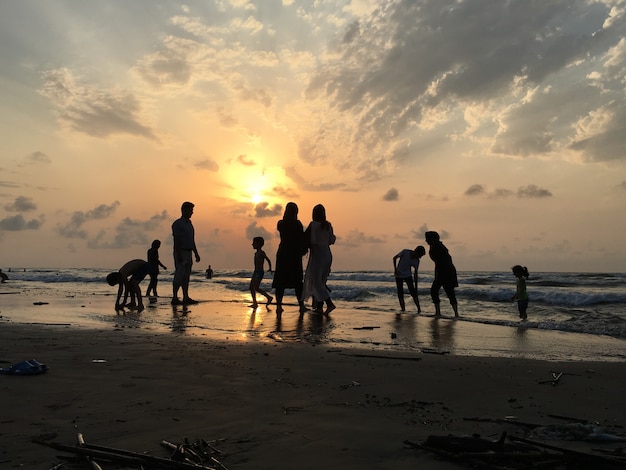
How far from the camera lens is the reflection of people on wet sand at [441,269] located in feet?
36.8

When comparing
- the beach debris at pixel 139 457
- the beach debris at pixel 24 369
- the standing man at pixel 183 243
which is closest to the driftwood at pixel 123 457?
the beach debris at pixel 139 457

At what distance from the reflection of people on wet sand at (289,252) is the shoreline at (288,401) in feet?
14.5

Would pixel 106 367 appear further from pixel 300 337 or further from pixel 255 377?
pixel 300 337

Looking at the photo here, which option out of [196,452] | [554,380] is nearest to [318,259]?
[554,380]

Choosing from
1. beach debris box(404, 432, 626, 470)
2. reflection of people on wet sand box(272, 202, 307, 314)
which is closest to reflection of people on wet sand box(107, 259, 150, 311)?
→ reflection of people on wet sand box(272, 202, 307, 314)

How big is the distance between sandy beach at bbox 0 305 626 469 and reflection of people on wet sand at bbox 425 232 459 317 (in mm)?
6179

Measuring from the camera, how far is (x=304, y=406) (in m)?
3.07

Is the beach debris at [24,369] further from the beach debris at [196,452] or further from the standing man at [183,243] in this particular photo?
the standing man at [183,243]

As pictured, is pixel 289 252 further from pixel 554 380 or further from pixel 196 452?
pixel 196 452

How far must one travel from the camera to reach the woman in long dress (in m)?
9.80

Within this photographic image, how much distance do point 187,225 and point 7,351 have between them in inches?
269

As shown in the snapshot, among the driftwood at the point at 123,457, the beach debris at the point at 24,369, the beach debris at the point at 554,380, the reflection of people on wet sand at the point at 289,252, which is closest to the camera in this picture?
the driftwood at the point at 123,457

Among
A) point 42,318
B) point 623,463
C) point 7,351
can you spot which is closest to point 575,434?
point 623,463

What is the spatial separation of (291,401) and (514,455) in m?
1.57
